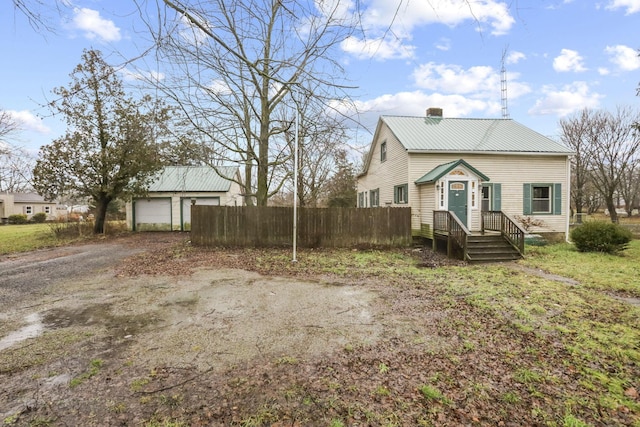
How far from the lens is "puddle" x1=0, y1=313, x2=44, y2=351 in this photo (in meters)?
3.90

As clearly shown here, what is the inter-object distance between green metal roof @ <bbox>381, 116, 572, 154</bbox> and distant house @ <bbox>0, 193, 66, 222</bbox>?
133ft

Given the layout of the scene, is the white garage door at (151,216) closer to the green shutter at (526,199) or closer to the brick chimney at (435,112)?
the brick chimney at (435,112)

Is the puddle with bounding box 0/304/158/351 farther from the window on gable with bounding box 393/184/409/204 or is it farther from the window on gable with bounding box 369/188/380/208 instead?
the window on gable with bounding box 369/188/380/208

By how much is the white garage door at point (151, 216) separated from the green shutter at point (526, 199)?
752 inches

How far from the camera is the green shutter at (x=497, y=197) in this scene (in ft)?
44.5

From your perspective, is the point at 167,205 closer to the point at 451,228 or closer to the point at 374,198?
the point at 374,198

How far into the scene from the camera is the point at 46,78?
3443 millimetres

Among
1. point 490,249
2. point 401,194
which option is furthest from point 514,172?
point 490,249

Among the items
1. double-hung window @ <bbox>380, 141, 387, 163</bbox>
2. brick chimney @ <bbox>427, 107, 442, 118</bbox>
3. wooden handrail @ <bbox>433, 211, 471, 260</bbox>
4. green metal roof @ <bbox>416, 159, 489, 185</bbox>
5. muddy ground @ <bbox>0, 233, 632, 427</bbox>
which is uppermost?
brick chimney @ <bbox>427, 107, 442, 118</bbox>

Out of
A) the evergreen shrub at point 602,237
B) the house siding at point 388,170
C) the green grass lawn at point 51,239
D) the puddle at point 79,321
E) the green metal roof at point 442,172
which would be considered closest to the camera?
the puddle at point 79,321

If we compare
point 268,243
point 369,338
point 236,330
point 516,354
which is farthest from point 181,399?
point 268,243

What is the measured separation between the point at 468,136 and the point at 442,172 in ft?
13.3

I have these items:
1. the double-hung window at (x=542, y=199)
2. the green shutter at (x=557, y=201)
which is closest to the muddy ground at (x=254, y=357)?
the double-hung window at (x=542, y=199)

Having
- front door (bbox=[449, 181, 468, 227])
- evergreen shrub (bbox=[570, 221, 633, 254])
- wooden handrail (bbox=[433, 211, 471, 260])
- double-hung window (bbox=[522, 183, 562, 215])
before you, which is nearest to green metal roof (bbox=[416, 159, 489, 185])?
front door (bbox=[449, 181, 468, 227])
